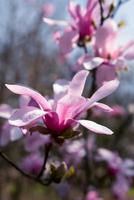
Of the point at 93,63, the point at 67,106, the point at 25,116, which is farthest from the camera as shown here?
the point at 93,63

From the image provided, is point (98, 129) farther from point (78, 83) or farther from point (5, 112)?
point (5, 112)

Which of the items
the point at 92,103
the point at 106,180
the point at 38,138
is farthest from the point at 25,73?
the point at 92,103

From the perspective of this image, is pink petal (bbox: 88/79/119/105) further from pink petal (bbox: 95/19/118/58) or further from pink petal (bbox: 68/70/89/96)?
pink petal (bbox: 95/19/118/58)

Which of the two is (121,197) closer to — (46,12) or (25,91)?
(25,91)

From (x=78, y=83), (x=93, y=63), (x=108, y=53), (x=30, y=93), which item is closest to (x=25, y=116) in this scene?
(x=30, y=93)

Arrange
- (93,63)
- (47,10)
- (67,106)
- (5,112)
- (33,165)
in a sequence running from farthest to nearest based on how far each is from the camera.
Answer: (47,10)
(33,165)
(93,63)
(5,112)
(67,106)

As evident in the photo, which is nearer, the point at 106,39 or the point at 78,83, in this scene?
the point at 78,83

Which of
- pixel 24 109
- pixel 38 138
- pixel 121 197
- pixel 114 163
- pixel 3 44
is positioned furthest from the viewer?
pixel 3 44

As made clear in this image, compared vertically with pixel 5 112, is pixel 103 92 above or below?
above
